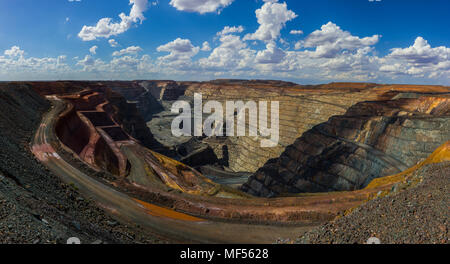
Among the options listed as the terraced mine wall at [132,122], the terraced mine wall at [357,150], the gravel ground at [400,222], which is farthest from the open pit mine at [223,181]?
the terraced mine wall at [132,122]

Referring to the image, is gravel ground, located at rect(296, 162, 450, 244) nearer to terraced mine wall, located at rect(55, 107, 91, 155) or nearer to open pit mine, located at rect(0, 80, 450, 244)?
open pit mine, located at rect(0, 80, 450, 244)

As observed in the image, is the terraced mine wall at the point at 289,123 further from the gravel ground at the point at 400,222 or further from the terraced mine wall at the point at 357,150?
the gravel ground at the point at 400,222

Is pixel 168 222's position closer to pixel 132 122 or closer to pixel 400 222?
pixel 400 222

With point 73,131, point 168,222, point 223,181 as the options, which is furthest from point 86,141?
point 168,222

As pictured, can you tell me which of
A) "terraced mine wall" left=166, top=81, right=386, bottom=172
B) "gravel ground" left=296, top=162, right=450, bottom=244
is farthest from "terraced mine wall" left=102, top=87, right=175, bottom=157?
"gravel ground" left=296, top=162, right=450, bottom=244
